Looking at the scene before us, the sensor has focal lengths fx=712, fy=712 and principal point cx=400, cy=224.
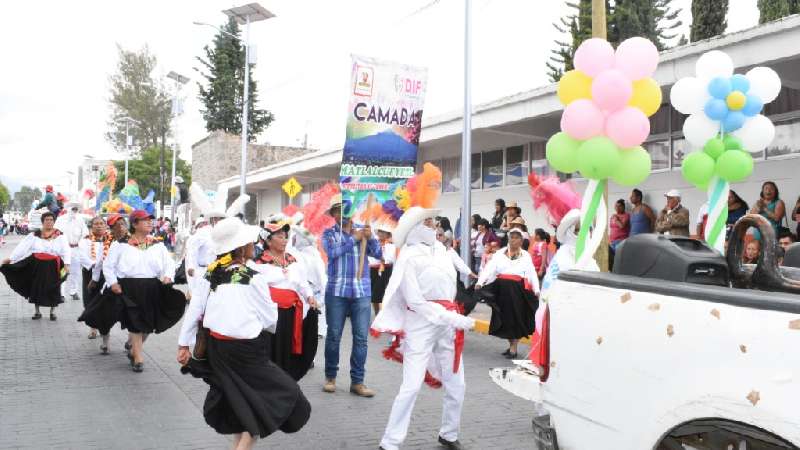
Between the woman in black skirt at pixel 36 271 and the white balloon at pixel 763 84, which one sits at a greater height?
the white balloon at pixel 763 84

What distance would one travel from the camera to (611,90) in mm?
5086

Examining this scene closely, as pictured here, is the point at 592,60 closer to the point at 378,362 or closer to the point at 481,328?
the point at 378,362

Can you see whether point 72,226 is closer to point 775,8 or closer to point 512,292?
point 512,292

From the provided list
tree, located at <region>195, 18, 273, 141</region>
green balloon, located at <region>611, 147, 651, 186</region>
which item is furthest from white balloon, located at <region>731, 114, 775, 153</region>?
tree, located at <region>195, 18, 273, 141</region>

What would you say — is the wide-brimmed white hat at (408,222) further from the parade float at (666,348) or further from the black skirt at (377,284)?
the black skirt at (377,284)

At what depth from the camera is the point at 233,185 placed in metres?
34.0

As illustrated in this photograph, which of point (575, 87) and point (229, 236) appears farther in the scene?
point (575, 87)

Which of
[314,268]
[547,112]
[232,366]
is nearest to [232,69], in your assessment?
[547,112]

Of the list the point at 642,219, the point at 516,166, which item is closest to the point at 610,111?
the point at 642,219

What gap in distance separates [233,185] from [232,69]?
80.7 feet

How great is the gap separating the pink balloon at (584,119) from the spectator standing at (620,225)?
7487 mm

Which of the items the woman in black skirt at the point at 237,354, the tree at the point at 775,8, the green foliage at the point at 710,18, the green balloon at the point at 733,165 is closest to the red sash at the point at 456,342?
the woman in black skirt at the point at 237,354

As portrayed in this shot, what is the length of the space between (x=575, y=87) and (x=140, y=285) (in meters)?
5.55

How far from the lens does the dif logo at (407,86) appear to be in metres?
7.10
